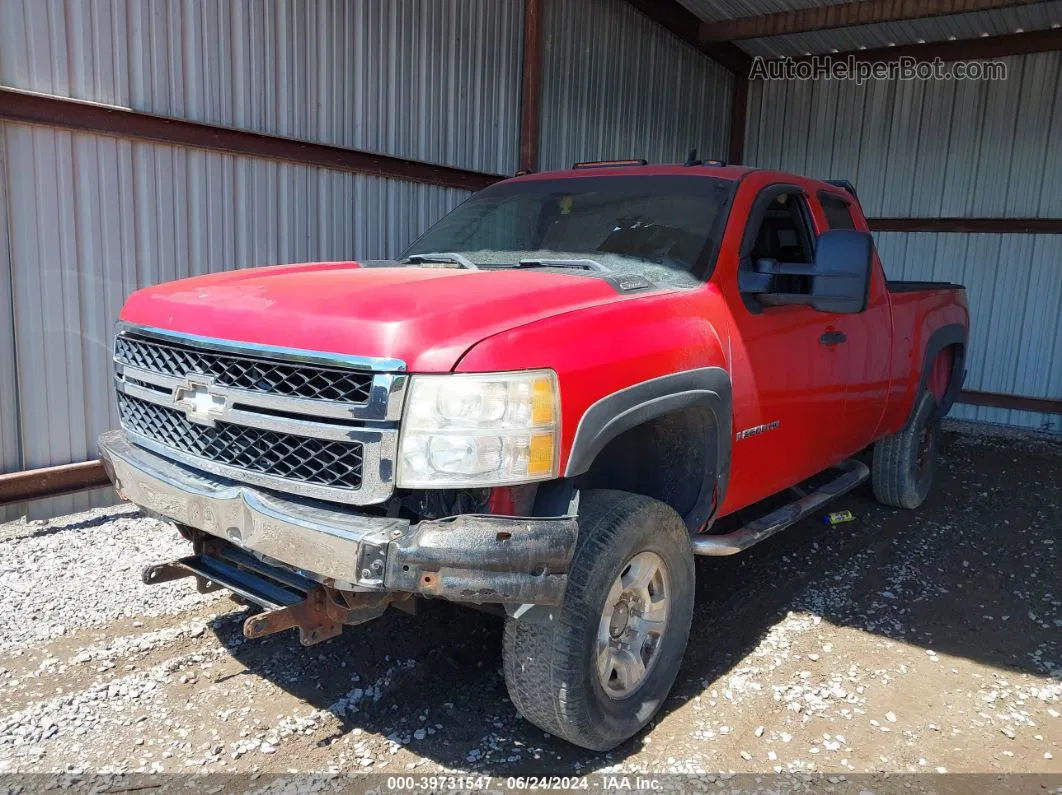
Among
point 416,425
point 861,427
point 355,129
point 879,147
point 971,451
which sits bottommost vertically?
point 971,451

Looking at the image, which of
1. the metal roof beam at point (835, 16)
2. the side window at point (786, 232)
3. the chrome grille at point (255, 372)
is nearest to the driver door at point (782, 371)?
the side window at point (786, 232)

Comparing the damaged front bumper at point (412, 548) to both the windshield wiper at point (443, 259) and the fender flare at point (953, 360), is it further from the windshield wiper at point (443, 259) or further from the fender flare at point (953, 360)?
the fender flare at point (953, 360)

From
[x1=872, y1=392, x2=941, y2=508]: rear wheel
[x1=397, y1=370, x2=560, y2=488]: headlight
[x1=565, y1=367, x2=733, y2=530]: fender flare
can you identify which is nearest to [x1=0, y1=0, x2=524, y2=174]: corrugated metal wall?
[x1=397, y1=370, x2=560, y2=488]: headlight

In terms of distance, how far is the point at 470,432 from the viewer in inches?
88.2

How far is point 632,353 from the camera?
2646mm

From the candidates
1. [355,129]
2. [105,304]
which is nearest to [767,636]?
[105,304]

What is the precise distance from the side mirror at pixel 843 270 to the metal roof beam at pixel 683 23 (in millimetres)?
7427

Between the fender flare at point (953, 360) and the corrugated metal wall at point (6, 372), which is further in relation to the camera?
the fender flare at point (953, 360)

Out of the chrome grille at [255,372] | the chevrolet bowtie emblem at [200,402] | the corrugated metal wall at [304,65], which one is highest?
the corrugated metal wall at [304,65]

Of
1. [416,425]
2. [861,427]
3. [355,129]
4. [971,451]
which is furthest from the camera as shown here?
[971,451]

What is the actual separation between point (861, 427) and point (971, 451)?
463 cm

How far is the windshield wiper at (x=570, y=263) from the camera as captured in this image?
10.6 ft

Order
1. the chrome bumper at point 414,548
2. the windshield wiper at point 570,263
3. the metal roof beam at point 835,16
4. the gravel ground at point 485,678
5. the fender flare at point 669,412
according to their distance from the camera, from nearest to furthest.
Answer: the chrome bumper at point 414,548, the fender flare at point 669,412, the gravel ground at point 485,678, the windshield wiper at point 570,263, the metal roof beam at point 835,16

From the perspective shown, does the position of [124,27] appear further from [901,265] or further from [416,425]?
[901,265]
